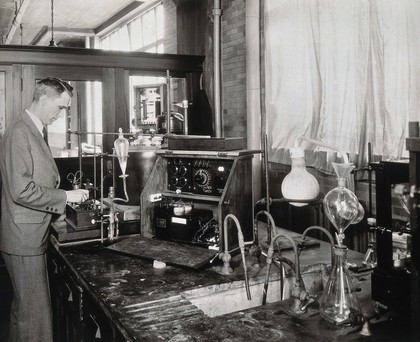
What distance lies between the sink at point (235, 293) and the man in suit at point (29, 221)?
1182 millimetres

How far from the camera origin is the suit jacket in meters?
2.74

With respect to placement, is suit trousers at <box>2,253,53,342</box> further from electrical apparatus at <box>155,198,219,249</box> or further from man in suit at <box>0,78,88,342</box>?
electrical apparatus at <box>155,198,219,249</box>

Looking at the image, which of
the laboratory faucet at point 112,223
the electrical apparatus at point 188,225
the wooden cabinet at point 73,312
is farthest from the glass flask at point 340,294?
the laboratory faucet at point 112,223

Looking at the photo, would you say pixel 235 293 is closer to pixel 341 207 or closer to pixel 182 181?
pixel 341 207

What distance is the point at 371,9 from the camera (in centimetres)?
325

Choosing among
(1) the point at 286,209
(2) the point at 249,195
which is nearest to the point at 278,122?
(1) the point at 286,209

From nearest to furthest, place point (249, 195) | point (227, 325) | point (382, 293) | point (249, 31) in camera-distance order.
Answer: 1. point (227, 325)
2. point (382, 293)
3. point (249, 195)
4. point (249, 31)

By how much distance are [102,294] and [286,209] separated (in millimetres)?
2860

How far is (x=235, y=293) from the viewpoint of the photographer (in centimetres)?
227

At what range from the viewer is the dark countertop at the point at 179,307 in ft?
5.33

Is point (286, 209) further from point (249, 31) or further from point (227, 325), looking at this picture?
point (227, 325)

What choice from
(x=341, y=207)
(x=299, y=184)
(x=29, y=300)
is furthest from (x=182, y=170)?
(x=341, y=207)

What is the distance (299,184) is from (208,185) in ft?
→ 2.28

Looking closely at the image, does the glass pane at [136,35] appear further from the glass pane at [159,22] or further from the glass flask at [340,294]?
the glass flask at [340,294]
